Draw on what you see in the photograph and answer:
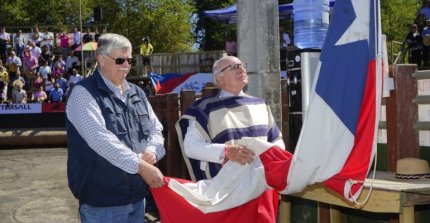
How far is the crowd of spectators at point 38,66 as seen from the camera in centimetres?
2162

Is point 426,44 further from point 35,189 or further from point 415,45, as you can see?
point 35,189

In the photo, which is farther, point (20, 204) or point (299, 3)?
point (20, 204)

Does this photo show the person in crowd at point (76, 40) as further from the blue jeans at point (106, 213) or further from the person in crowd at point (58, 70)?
the blue jeans at point (106, 213)

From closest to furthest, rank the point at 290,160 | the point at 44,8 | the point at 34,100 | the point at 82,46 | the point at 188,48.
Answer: the point at 290,160 < the point at 34,100 < the point at 82,46 < the point at 44,8 < the point at 188,48

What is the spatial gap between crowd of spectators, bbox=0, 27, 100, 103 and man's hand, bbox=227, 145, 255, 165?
17229 mm

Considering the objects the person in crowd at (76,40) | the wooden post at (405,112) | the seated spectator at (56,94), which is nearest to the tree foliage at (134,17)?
the person in crowd at (76,40)

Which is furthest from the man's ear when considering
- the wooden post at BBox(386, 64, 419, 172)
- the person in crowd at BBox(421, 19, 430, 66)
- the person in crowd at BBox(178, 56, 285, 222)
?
the person in crowd at BBox(421, 19, 430, 66)

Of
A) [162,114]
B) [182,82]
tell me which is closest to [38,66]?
[182,82]

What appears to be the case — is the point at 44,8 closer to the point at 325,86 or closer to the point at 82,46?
the point at 82,46

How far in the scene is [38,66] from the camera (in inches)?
987

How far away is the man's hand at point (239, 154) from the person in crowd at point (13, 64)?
2113 centimetres

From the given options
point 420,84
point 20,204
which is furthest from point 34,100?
point 420,84

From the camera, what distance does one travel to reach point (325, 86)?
341cm

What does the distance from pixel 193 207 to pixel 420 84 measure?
1.68 m
